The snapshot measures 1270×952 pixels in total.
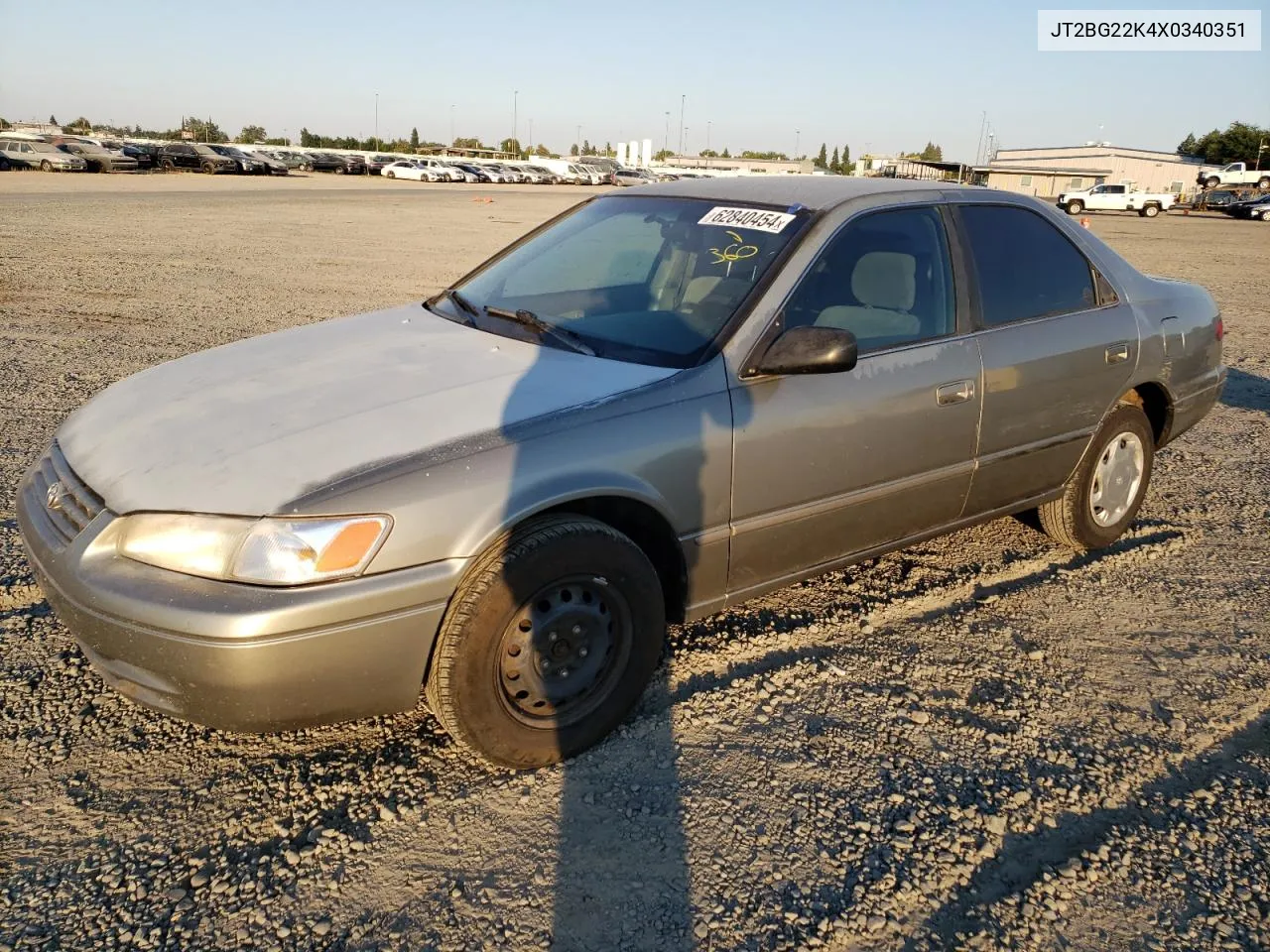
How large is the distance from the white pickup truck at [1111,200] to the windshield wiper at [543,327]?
45.8 metres

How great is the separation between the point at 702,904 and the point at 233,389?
2.06m

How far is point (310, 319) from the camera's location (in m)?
9.67

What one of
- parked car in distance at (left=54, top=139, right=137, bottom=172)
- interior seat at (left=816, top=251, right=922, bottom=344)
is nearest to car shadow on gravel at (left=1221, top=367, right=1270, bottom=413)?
interior seat at (left=816, top=251, right=922, bottom=344)

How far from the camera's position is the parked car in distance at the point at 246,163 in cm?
4772

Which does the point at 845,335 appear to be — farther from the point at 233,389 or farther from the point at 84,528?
the point at 84,528

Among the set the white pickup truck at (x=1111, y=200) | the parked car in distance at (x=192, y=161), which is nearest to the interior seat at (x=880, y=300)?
the white pickup truck at (x=1111, y=200)

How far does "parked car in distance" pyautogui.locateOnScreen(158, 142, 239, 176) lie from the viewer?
153 feet

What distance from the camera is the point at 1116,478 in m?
4.48

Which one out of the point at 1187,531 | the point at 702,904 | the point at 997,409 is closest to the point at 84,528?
the point at 702,904

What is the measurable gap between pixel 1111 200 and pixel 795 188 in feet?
155

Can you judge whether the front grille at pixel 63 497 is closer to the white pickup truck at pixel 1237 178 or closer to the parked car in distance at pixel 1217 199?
the parked car in distance at pixel 1217 199

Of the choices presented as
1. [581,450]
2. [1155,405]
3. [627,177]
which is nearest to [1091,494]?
[1155,405]

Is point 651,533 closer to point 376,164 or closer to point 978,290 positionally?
point 978,290

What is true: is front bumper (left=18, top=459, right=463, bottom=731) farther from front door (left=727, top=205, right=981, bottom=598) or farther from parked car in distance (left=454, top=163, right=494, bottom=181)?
parked car in distance (left=454, top=163, right=494, bottom=181)
